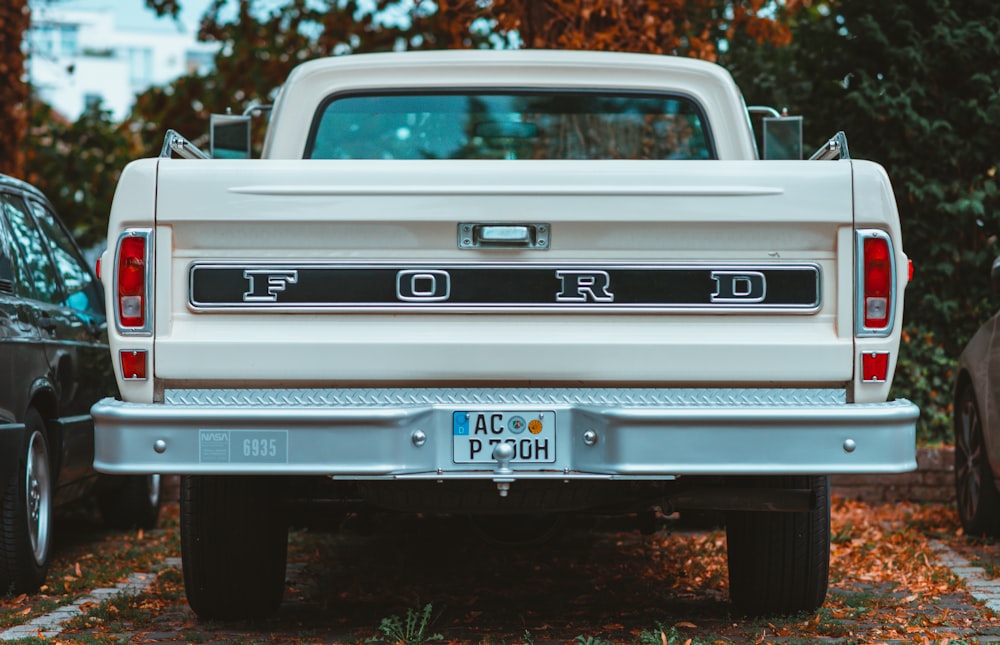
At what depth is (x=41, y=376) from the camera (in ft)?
20.1

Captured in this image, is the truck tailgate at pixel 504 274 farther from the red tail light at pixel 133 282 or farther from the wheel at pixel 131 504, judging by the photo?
the wheel at pixel 131 504

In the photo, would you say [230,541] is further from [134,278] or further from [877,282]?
[877,282]

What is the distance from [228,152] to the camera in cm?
664

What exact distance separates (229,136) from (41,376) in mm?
1383

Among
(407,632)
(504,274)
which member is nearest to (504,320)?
(504,274)

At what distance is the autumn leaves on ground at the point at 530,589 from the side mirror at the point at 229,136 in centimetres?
190

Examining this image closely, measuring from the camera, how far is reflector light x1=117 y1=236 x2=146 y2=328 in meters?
4.20

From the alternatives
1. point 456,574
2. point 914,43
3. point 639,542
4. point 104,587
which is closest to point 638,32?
point 914,43

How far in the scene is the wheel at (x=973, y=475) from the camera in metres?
7.32

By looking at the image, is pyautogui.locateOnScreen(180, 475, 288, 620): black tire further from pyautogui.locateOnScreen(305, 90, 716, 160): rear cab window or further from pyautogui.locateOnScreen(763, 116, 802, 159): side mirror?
pyautogui.locateOnScreen(763, 116, 802, 159): side mirror

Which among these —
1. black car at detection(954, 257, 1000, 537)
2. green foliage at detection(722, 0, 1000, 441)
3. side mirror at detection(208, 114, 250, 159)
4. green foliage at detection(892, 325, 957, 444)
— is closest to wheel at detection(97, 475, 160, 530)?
side mirror at detection(208, 114, 250, 159)

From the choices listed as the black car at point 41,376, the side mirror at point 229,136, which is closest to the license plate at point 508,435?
the black car at point 41,376

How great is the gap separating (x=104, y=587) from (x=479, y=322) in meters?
2.96

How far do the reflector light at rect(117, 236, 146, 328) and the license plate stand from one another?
996mm
